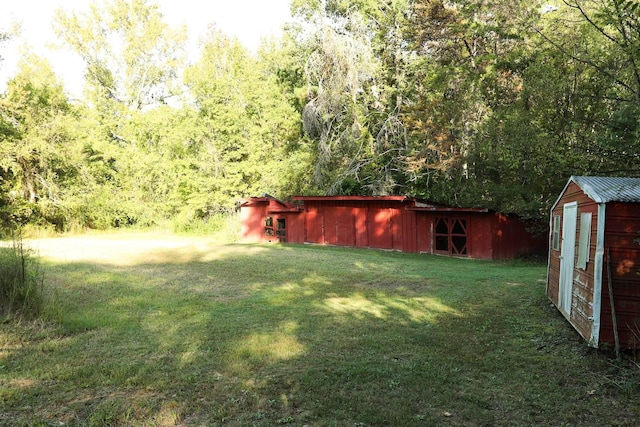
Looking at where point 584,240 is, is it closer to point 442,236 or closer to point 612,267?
point 612,267

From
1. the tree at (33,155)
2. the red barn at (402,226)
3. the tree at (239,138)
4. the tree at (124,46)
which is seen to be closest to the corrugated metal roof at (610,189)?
the red barn at (402,226)

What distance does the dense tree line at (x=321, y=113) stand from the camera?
53.9 feet

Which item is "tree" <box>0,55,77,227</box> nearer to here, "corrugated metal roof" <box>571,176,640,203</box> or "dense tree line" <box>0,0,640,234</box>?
"dense tree line" <box>0,0,640,234</box>

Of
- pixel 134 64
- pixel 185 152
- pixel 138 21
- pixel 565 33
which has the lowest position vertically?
pixel 185 152

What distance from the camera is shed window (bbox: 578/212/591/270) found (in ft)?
20.4

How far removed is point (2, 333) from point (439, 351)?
5551 millimetres

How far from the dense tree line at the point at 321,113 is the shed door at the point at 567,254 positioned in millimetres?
994

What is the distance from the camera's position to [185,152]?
114 feet

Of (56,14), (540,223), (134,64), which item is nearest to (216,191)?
(134,64)

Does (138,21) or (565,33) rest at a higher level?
(138,21)

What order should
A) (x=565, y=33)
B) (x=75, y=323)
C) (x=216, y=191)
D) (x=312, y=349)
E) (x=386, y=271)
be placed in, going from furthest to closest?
(x=216, y=191), (x=565, y=33), (x=386, y=271), (x=75, y=323), (x=312, y=349)

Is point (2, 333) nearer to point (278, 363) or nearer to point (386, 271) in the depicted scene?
point (278, 363)

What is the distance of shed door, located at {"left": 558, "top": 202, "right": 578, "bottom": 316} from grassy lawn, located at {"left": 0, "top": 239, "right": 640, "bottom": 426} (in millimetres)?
382

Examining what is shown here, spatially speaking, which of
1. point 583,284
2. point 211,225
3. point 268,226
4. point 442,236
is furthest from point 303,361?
point 211,225
